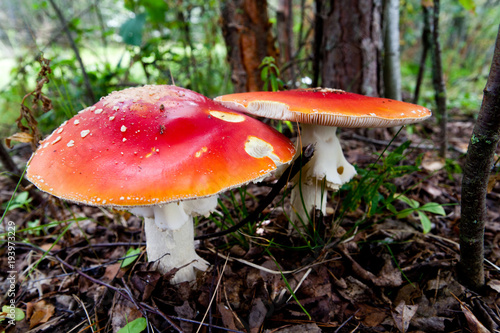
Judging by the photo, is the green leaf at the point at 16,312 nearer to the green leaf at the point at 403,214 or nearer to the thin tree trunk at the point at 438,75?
the green leaf at the point at 403,214

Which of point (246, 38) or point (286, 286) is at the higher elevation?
point (246, 38)

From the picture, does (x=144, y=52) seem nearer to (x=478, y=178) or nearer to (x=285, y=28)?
(x=285, y=28)

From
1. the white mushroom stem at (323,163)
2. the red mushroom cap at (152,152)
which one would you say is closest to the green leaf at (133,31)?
the red mushroom cap at (152,152)

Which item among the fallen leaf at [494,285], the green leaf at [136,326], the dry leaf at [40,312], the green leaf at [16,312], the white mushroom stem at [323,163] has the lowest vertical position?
the dry leaf at [40,312]

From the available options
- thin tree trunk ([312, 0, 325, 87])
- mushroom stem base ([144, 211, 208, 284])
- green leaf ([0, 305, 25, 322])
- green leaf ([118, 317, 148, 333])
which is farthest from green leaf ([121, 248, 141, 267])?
thin tree trunk ([312, 0, 325, 87])

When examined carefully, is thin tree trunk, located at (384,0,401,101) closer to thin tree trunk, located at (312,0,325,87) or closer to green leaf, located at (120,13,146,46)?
thin tree trunk, located at (312,0,325,87)

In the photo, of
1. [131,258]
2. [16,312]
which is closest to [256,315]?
[131,258]
